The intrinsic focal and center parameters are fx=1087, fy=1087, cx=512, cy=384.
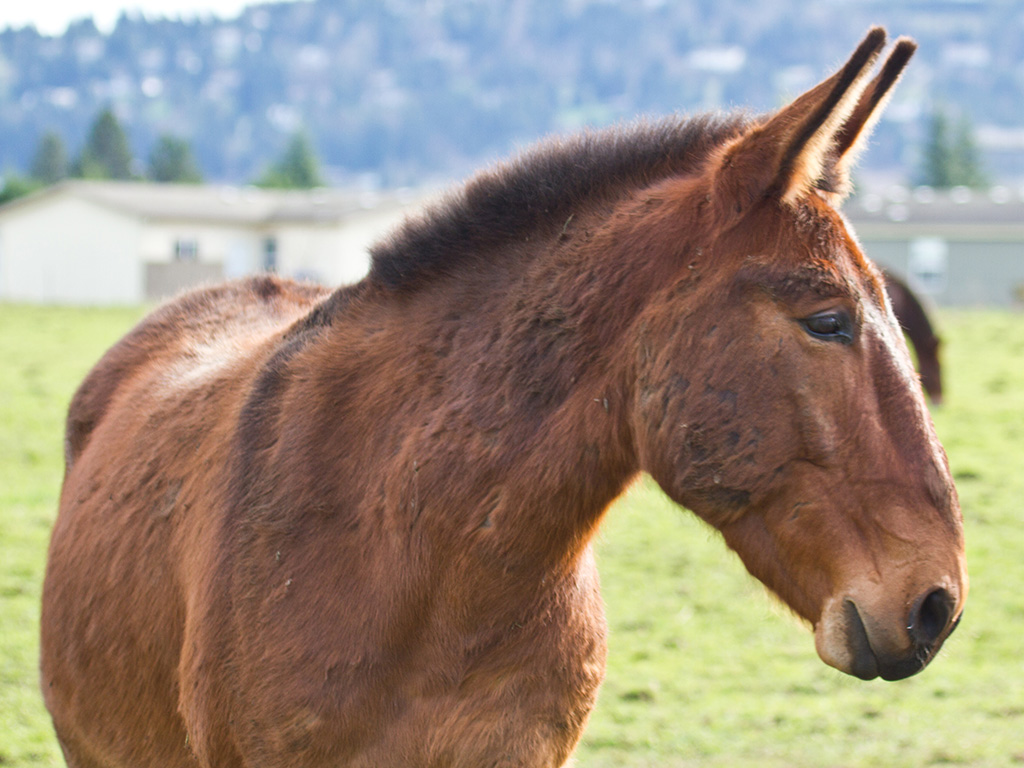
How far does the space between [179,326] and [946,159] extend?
8362cm

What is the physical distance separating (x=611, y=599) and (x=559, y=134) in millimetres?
4932

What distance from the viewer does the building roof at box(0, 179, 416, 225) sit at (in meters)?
46.1

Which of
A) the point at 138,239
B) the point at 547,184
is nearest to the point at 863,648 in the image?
the point at 547,184

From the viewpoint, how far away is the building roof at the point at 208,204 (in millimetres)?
46147

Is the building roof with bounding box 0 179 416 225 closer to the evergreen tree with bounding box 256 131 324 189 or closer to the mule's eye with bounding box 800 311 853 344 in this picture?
the evergreen tree with bounding box 256 131 324 189

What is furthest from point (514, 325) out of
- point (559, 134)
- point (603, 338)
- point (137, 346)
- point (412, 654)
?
point (137, 346)

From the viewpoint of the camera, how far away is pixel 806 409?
6.84 feet

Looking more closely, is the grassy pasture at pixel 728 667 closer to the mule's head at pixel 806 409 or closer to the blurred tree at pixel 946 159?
the mule's head at pixel 806 409

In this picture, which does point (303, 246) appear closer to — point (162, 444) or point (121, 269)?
point (121, 269)

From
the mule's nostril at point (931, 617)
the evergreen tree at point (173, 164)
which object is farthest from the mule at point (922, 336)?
the evergreen tree at point (173, 164)

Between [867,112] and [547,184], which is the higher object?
[867,112]

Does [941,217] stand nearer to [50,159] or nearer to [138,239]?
[138,239]

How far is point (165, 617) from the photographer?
9.34 ft

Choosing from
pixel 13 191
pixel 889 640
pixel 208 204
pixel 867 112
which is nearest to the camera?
pixel 889 640
